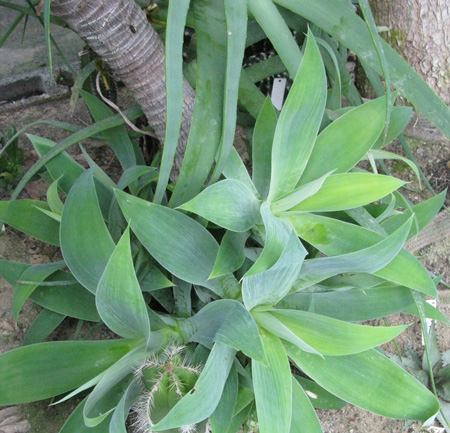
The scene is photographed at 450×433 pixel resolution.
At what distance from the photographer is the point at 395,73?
741 mm

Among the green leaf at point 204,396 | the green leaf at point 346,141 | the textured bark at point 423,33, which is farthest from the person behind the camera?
the textured bark at point 423,33

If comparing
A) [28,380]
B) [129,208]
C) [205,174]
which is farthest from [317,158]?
[28,380]

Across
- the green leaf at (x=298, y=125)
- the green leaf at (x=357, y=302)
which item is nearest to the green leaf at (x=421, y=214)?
the green leaf at (x=357, y=302)

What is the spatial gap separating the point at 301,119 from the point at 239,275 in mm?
278

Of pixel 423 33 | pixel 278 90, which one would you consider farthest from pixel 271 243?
pixel 423 33

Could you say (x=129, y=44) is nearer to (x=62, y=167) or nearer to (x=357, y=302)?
(x=62, y=167)

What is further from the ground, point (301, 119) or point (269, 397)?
point (301, 119)

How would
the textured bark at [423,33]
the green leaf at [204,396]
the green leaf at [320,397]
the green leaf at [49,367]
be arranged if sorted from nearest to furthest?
1. the green leaf at [204,396]
2. the green leaf at [49,367]
3. the green leaf at [320,397]
4. the textured bark at [423,33]

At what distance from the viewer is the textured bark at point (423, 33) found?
3.42 ft

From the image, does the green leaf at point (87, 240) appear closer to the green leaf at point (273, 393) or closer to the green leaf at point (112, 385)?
the green leaf at point (112, 385)

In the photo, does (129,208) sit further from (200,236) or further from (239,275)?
(239,275)

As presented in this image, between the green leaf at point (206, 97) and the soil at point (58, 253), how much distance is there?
0.43 m

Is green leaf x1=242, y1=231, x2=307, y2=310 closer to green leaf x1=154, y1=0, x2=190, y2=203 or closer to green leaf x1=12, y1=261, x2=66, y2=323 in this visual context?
green leaf x1=154, y1=0, x2=190, y2=203

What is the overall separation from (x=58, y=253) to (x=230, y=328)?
0.52 m
